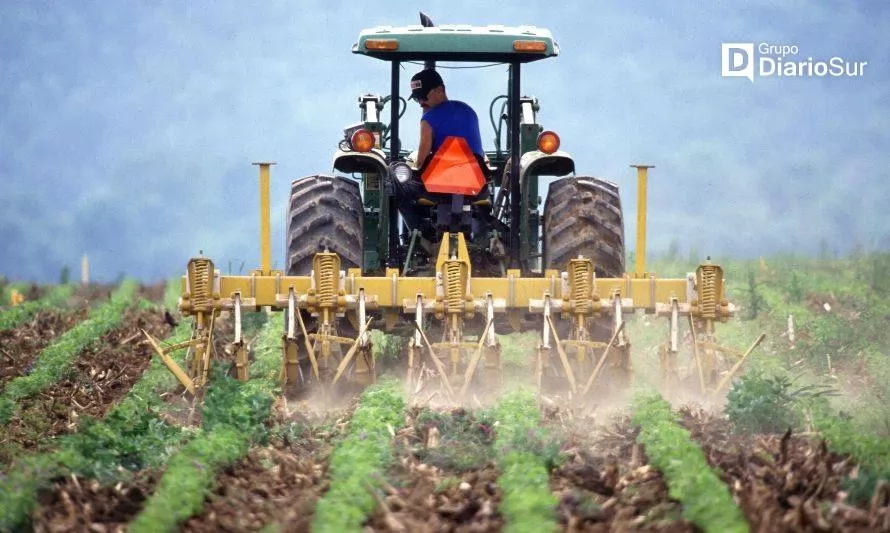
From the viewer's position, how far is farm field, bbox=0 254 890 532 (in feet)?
22.8

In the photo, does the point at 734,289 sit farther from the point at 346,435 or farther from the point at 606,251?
the point at 346,435

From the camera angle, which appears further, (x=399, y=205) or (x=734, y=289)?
(x=734, y=289)

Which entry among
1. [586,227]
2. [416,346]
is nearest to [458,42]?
[586,227]

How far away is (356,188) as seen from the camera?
12.2m

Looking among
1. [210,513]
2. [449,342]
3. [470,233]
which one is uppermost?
[470,233]

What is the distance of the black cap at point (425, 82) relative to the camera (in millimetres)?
11688

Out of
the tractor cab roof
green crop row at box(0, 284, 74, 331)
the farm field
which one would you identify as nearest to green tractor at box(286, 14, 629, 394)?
the tractor cab roof

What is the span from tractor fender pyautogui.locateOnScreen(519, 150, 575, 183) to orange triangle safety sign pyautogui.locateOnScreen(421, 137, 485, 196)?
0.35 m

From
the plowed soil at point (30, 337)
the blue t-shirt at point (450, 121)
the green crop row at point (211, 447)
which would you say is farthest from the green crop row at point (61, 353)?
the blue t-shirt at point (450, 121)

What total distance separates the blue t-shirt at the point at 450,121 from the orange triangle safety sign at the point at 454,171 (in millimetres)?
60

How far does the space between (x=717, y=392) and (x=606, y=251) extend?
1622 mm

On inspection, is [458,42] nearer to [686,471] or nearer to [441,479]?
[441,479]

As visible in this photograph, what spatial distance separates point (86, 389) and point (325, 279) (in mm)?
2635

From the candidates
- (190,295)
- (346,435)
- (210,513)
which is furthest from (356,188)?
(210,513)
